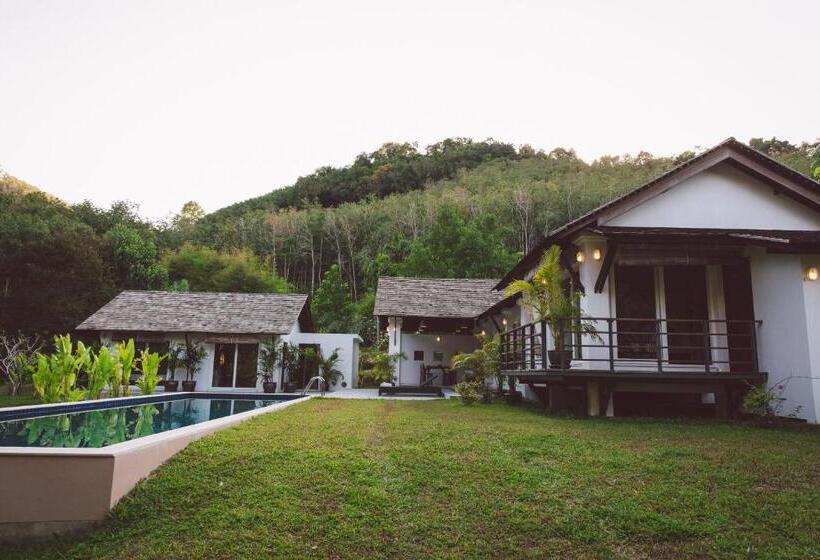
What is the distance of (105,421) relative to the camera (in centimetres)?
1026

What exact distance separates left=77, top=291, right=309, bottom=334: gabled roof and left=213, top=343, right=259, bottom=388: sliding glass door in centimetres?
98

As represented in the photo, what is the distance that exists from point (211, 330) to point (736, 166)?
17.1 m

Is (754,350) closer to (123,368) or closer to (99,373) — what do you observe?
(99,373)

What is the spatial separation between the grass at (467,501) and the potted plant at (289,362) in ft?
41.8

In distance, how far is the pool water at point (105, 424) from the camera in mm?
7641

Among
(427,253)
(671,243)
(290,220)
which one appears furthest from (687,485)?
(290,220)

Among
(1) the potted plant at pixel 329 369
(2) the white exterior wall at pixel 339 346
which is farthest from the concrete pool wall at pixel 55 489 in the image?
(2) the white exterior wall at pixel 339 346

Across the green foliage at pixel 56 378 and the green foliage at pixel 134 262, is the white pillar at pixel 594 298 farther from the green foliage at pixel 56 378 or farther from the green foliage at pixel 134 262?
the green foliage at pixel 134 262

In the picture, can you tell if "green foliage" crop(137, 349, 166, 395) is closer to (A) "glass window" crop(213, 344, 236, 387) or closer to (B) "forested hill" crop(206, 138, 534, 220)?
(A) "glass window" crop(213, 344, 236, 387)

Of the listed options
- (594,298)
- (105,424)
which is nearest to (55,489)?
(105,424)

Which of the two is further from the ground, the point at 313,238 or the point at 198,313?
the point at 313,238

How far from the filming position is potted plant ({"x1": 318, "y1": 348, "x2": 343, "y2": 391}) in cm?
2047

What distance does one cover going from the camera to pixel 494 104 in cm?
2434

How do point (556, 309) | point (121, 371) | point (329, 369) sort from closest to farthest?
point (556, 309), point (121, 371), point (329, 369)
